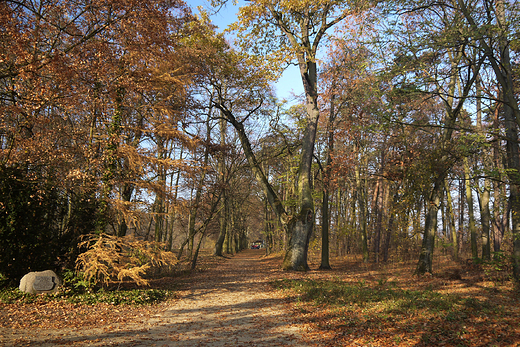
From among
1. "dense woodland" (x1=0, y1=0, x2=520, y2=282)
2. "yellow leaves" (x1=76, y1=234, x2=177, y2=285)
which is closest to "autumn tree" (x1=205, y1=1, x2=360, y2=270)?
"dense woodland" (x1=0, y1=0, x2=520, y2=282)

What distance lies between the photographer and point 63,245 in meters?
9.45

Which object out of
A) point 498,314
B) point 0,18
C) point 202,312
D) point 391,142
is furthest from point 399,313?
point 391,142

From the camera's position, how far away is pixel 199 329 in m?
6.48

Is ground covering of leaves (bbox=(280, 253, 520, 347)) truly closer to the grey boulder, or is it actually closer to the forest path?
the forest path

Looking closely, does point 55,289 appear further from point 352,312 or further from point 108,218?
point 352,312

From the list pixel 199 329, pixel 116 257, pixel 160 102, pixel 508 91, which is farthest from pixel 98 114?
pixel 508 91

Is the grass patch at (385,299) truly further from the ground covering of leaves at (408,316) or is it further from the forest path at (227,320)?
the forest path at (227,320)

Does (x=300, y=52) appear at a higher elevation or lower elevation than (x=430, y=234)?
higher

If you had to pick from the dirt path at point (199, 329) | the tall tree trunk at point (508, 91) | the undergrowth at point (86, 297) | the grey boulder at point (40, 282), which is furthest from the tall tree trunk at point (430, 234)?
the grey boulder at point (40, 282)

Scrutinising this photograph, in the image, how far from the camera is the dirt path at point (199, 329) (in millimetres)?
5527

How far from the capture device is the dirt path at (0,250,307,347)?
218 inches

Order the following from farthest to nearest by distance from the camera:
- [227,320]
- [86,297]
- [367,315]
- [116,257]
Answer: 1. [116,257]
2. [86,297]
3. [227,320]
4. [367,315]

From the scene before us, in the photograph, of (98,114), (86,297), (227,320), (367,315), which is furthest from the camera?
(98,114)

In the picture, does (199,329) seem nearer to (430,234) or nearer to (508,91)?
(508,91)
